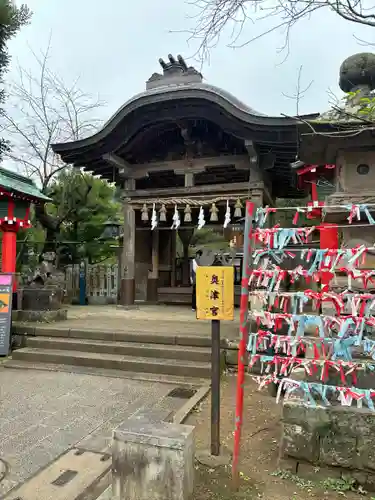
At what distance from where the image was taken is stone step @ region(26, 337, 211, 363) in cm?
646

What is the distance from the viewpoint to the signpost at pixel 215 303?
3.33 metres

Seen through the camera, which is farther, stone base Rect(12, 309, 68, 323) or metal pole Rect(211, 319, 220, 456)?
stone base Rect(12, 309, 68, 323)

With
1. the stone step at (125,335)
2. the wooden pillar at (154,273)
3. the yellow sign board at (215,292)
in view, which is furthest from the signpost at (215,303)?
A: the wooden pillar at (154,273)

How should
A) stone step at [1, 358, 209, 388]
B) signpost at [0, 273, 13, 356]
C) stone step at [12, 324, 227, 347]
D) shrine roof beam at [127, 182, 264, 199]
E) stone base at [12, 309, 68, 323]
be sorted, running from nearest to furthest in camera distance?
stone step at [1, 358, 209, 388] → stone step at [12, 324, 227, 347] → signpost at [0, 273, 13, 356] → stone base at [12, 309, 68, 323] → shrine roof beam at [127, 182, 264, 199]

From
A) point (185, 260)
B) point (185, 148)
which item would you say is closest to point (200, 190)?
point (185, 148)

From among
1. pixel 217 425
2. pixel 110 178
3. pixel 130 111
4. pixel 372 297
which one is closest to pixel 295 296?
pixel 372 297

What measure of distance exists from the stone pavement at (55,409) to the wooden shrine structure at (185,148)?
18.3 feet

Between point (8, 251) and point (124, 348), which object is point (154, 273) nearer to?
point (8, 251)

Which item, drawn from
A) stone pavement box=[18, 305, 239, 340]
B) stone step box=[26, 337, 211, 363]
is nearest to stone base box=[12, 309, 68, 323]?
stone pavement box=[18, 305, 239, 340]

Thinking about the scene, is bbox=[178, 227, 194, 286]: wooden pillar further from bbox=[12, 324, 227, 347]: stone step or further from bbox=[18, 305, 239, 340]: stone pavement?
bbox=[12, 324, 227, 347]: stone step

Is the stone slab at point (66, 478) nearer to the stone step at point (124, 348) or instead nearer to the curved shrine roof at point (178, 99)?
the stone step at point (124, 348)

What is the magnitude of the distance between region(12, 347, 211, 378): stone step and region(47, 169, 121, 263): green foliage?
8749mm

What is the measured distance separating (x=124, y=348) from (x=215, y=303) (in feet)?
12.8

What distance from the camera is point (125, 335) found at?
7.18 m
